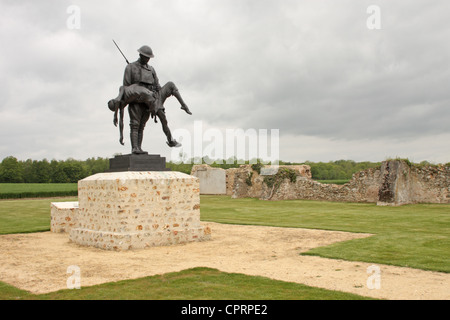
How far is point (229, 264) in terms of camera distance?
251 inches

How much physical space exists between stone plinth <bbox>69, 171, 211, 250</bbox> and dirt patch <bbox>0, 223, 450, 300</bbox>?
30cm

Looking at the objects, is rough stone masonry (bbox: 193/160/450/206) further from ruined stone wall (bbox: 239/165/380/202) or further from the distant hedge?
the distant hedge

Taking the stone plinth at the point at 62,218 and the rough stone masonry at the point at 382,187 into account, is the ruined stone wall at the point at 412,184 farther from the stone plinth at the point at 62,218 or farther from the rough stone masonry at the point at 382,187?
the stone plinth at the point at 62,218

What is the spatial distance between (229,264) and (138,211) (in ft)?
8.61

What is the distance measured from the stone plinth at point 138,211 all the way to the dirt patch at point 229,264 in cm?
30

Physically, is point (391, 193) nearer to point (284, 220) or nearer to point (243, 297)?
point (284, 220)

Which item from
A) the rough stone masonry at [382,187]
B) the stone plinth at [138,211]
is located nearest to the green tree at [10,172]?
the rough stone masonry at [382,187]

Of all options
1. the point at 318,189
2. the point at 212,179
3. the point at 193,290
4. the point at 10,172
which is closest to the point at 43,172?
the point at 10,172

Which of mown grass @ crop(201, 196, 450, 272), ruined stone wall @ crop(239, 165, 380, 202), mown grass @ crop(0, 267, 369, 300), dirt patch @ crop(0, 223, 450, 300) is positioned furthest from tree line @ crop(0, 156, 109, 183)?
mown grass @ crop(0, 267, 369, 300)

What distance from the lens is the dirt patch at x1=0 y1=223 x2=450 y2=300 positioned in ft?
16.7
